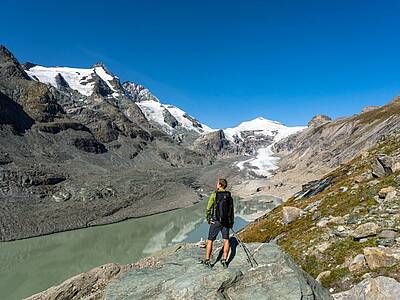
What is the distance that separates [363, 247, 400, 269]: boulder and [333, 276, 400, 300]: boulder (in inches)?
115

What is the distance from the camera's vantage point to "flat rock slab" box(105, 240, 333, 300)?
9375 mm

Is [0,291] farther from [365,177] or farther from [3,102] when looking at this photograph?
[3,102]

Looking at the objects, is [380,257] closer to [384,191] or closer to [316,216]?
[384,191]

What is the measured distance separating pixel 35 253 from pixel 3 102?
125186 mm

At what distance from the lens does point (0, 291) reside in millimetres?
57688

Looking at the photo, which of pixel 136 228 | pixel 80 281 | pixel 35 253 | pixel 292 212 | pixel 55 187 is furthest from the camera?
pixel 55 187

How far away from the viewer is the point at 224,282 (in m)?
9.59

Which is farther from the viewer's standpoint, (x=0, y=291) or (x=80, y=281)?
(x=0, y=291)

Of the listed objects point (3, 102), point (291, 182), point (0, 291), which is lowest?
point (0, 291)

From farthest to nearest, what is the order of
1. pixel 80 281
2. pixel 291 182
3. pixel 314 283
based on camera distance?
pixel 291 182, pixel 80 281, pixel 314 283

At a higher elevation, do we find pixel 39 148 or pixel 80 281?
pixel 39 148

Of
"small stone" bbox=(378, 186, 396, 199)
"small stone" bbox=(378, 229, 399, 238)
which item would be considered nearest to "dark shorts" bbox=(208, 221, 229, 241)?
"small stone" bbox=(378, 229, 399, 238)

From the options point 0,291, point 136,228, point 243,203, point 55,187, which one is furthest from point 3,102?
point 0,291

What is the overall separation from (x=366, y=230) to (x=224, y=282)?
35.1ft
